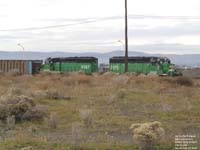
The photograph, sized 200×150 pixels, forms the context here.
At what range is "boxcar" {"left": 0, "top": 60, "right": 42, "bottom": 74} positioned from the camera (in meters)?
70.9

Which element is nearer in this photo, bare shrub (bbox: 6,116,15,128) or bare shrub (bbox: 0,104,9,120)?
bare shrub (bbox: 6,116,15,128)

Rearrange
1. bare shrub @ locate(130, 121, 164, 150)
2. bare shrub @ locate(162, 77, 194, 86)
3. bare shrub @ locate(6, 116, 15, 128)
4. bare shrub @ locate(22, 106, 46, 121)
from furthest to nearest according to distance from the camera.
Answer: bare shrub @ locate(162, 77, 194, 86)
bare shrub @ locate(22, 106, 46, 121)
bare shrub @ locate(6, 116, 15, 128)
bare shrub @ locate(130, 121, 164, 150)

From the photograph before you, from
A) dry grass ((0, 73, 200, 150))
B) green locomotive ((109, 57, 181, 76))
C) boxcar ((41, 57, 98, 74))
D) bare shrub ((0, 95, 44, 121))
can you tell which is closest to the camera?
dry grass ((0, 73, 200, 150))

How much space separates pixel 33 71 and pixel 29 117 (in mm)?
53713

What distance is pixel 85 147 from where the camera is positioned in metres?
12.6

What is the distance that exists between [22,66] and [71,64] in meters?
6.24

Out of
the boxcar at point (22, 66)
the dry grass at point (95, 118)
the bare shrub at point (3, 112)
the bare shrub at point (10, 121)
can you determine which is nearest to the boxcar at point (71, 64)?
the boxcar at point (22, 66)

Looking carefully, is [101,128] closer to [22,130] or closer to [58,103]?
[22,130]

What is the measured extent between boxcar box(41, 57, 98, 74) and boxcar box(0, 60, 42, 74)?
8.78ft

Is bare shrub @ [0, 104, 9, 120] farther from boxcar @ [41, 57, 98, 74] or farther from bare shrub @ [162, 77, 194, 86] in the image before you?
boxcar @ [41, 57, 98, 74]

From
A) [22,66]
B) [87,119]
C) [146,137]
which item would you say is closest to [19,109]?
[87,119]

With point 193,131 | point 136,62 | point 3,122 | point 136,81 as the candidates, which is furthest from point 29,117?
point 136,62

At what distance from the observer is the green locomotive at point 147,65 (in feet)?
212

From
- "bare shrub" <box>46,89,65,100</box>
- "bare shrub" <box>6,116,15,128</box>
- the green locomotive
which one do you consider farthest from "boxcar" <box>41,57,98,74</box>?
"bare shrub" <box>6,116,15,128</box>
